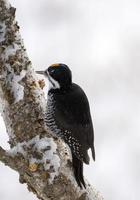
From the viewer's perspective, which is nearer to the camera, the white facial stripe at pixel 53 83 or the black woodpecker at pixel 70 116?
the black woodpecker at pixel 70 116

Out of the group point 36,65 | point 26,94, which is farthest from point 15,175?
point 26,94

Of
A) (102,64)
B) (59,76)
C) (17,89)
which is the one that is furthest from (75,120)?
(102,64)

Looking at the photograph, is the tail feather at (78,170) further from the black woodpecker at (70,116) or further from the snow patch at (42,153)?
the snow patch at (42,153)

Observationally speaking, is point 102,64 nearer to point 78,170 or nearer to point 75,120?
point 75,120

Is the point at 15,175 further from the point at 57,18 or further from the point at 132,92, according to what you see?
the point at 57,18

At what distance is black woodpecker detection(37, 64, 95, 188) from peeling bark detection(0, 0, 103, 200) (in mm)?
59

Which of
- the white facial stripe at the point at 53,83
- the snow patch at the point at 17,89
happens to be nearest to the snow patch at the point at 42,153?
the snow patch at the point at 17,89

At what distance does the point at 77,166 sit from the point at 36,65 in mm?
5184

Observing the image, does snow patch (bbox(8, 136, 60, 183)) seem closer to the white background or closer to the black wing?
the black wing

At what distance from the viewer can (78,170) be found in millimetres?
4680

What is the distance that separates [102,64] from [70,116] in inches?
204

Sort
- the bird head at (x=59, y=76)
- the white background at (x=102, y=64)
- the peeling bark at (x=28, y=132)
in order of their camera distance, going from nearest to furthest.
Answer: the peeling bark at (x=28, y=132), the bird head at (x=59, y=76), the white background at (x=102, y=64)

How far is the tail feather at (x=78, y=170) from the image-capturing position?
4.64 m

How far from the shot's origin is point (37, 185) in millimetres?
4656
